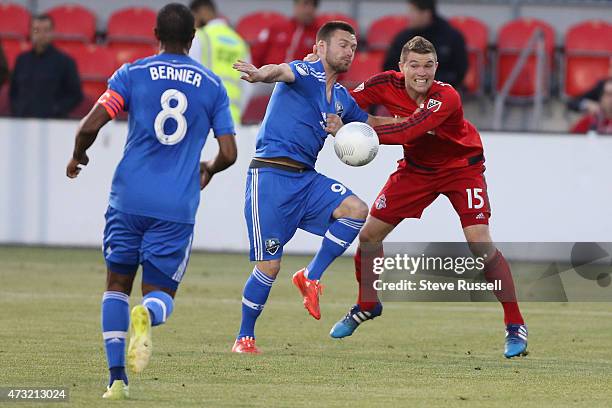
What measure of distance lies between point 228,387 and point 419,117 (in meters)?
2.68

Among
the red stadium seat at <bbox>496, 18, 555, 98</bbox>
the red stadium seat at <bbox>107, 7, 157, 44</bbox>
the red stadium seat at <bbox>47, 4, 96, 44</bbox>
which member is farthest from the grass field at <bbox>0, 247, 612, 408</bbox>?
the red stadium seat at <bbox>47, 4, 96, 44</bbox>

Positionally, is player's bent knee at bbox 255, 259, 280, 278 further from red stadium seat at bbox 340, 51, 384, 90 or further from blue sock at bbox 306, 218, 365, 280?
red stadium seat at bbox 340, 51, 384, 90

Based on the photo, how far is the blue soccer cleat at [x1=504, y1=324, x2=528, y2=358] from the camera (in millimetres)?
9125

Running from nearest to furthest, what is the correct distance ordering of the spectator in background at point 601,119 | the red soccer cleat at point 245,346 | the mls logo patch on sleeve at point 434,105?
the red soccer cleat at point 245,346 < the mls logo patch on sleeve at point 434,105 < the spectator in background at point 601,119

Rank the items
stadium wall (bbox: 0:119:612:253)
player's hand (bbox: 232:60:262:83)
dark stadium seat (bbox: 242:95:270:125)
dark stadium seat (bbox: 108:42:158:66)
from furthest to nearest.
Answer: dark stadium seat (bbox: 108:42:158:66)
dark stadium seat (bbox: 242:95:270:125)
stadium wall (bbox: 0:119:612:253)
player's hand (bbox: 232:60:262:83)

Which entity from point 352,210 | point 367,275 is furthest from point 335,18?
point 352,210

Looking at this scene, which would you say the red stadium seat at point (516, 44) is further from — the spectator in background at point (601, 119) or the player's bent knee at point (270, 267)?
the player's bent knee at point (270, 267)

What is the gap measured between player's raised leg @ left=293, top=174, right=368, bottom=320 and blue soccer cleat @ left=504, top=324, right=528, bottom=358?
4.11 feet

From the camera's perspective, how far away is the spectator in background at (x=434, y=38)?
642 inches

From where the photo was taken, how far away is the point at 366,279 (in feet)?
33.1

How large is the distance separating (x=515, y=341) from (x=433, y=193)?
129 centimetres

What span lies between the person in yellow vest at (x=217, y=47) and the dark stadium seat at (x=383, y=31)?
14.2 ft

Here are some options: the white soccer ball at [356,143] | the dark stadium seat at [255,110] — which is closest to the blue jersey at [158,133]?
the white soccer ball at [356,143]
